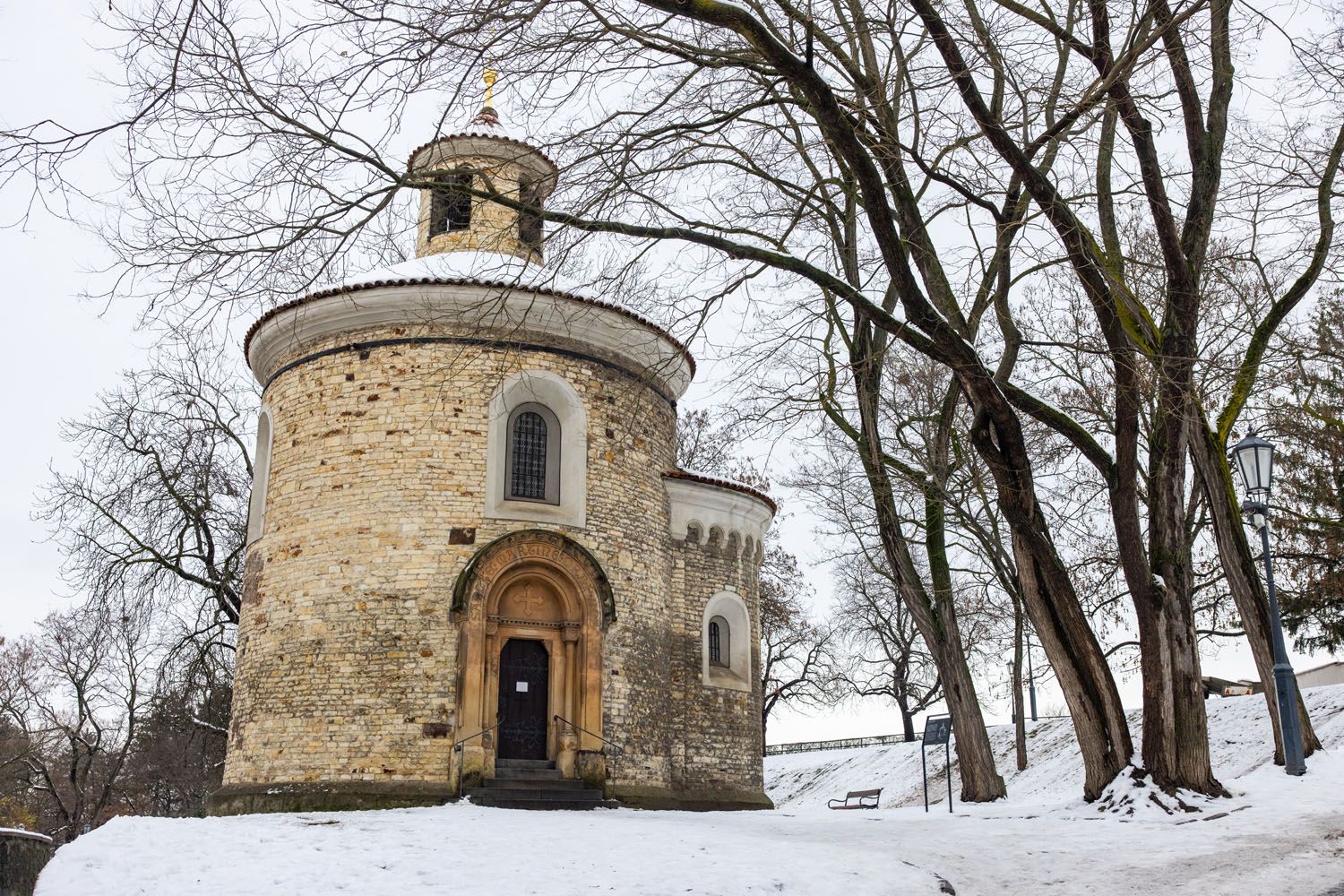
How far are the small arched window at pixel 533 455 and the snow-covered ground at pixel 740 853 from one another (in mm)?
5092

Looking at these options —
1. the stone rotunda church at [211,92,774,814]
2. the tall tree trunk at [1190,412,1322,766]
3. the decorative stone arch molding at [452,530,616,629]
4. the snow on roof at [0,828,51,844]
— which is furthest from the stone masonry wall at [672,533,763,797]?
the snow on roof at [0,828,51,844]

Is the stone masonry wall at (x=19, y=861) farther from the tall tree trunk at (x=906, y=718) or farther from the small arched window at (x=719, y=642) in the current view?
the tall tree trunk at (x=906, y=718)

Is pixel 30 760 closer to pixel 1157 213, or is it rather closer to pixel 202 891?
pixel 202 891

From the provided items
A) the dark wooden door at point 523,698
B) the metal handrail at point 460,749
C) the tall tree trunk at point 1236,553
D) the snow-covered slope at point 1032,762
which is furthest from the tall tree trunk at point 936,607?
the metal handrail at point 460,749

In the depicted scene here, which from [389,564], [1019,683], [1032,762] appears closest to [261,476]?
[389,564]

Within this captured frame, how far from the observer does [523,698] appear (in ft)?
54.8

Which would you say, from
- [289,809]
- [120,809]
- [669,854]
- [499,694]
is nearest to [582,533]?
[499,694]

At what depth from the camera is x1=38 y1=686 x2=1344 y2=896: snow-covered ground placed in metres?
8.55

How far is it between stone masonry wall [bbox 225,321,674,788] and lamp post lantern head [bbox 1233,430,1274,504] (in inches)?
284

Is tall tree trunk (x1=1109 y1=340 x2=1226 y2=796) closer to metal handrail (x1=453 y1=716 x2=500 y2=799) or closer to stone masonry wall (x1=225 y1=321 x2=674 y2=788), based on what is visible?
stone masonry wall (x1=225 y1=321 x2=674 y2=788)

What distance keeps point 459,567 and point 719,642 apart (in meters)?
6.04

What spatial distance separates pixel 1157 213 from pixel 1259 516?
10.7ft

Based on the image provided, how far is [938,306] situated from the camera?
1341 cm

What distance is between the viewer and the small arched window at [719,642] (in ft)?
66.7
